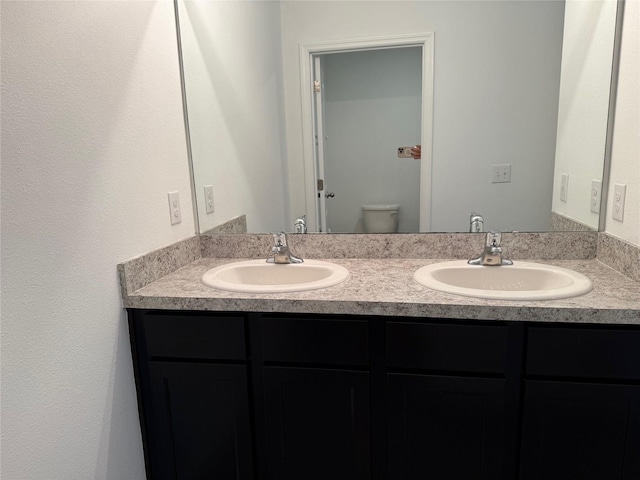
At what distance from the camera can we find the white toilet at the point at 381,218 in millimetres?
1684

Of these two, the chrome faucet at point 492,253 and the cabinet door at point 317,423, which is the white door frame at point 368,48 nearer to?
the chrome faucet at point 492,253

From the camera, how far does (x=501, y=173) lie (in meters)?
1.62

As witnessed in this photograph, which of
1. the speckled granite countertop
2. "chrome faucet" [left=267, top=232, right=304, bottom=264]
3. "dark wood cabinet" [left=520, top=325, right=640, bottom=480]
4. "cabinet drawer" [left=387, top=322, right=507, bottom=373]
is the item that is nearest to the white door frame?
"chrome faucet" [left=267, top=232, right=304, bottom=264]

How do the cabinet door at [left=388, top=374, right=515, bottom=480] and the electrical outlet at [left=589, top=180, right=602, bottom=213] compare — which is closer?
the cabinet door at [left=388, top=374, right=515, bottom=480]

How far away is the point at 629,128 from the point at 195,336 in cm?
150

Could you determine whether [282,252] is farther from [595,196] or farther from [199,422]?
[595,196]

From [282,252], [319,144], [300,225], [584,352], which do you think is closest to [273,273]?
[282,252]

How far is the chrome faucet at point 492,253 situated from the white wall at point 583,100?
0.29 m

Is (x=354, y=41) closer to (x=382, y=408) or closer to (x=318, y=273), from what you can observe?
(x=318, y=273)

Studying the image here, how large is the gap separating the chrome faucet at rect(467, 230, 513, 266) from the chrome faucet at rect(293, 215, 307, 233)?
0.66 meters

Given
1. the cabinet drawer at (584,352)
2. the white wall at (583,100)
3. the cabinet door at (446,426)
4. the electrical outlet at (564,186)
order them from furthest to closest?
the electrical outlet at (564,186)
the white wall at (583,100)
the cabinet door at (446,426)
the cabinet drawer at (584,352)

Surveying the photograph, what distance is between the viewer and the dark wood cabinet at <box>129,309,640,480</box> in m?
1.18

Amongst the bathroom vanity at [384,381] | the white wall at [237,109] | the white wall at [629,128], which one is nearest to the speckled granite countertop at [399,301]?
the bathroom vanity at [384,381]

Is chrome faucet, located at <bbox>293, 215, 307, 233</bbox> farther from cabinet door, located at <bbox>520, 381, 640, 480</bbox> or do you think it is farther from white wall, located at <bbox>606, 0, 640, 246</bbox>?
white wall, located at <bbox>606, 0, 640, 246</bbox>
